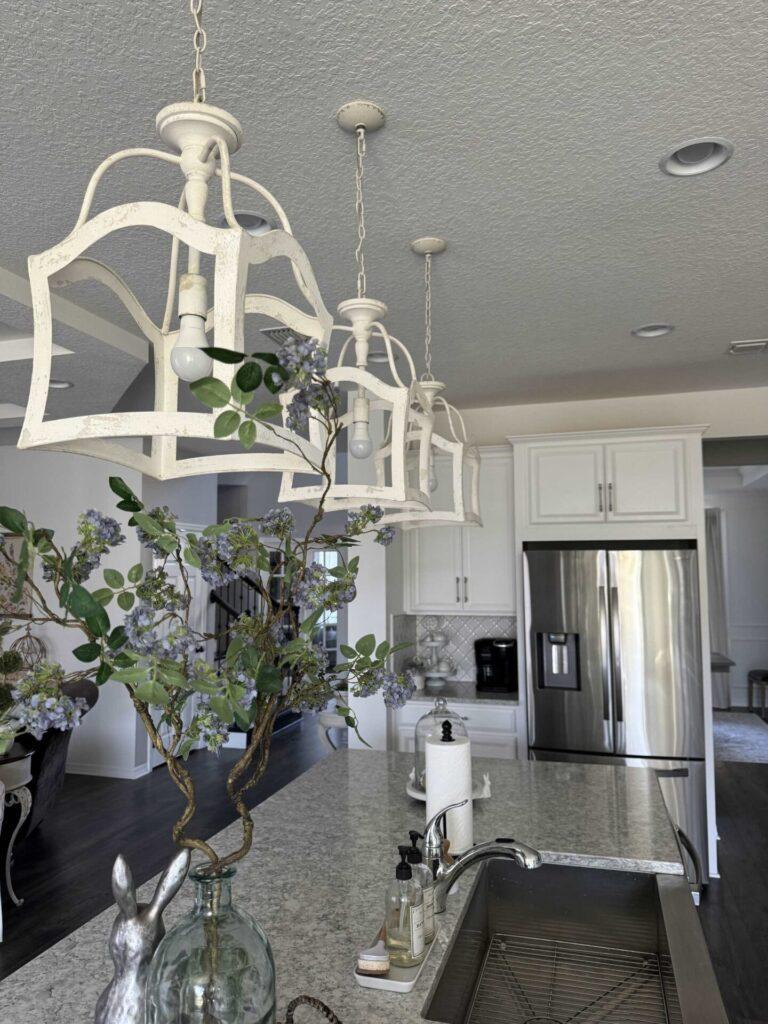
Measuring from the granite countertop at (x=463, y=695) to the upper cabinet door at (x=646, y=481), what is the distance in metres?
1.19

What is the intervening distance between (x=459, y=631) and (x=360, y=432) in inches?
134

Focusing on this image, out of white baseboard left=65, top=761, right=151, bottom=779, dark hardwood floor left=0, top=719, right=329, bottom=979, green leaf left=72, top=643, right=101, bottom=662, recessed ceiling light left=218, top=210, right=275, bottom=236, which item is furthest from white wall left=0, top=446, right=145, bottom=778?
green leaf left=72, top=643, right=101, bottom=662

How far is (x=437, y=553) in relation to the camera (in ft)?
15.4

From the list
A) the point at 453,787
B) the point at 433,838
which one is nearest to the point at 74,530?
the point at 453,787

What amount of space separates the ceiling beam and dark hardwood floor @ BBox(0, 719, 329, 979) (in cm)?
253

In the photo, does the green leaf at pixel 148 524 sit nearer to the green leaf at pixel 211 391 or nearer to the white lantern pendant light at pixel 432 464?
the green leaf at pixel 211 391

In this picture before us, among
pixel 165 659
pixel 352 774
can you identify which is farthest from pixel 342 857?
pixel 165 659

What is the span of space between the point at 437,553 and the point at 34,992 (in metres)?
3.62

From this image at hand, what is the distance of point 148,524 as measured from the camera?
87cm

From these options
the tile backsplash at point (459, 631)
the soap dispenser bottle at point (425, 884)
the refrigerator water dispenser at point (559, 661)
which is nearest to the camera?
the soap dispenser bottle at point (425, 884)

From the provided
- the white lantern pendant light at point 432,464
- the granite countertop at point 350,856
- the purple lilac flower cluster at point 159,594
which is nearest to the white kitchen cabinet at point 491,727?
the granite countertop at point 350,856

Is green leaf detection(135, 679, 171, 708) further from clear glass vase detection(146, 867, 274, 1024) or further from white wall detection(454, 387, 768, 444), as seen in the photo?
white wall detection(454, 387, 768, 444)

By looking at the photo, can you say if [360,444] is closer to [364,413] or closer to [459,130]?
[364,413]

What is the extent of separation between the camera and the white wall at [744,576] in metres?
8.86
